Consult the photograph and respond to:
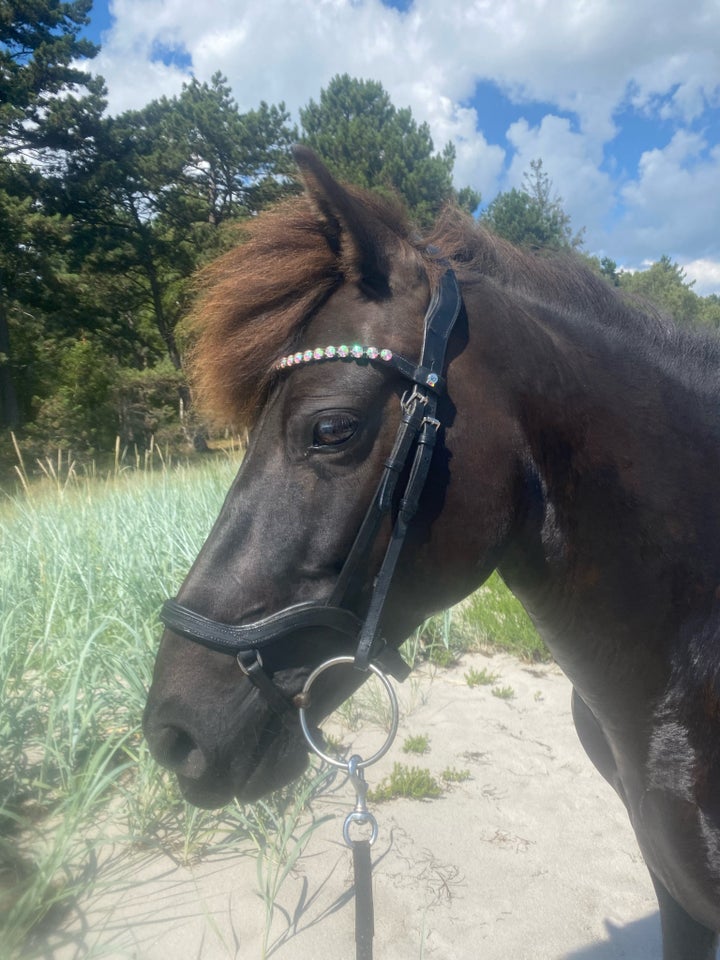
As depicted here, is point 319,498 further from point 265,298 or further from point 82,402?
point 82,402

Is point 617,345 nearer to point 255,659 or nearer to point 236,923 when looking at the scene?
point 255,659

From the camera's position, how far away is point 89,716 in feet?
8.89

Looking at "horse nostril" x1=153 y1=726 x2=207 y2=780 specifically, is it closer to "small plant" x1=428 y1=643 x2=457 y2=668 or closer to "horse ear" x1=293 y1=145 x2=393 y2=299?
"horse ear" x1=293 y1=145 x2=393 y2=299

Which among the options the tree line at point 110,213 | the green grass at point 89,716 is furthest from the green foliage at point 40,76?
the green grass at point 89,716

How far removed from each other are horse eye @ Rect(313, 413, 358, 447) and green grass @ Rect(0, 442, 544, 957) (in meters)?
1.83

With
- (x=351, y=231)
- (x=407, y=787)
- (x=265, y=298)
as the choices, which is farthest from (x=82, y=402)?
(x=351, y=231)

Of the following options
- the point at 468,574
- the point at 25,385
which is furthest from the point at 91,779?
the point at 25,385

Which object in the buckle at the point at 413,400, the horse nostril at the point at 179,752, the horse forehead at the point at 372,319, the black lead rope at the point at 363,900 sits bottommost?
the black lead rope at the point at 363,900

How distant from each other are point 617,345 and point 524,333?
0.30 metres

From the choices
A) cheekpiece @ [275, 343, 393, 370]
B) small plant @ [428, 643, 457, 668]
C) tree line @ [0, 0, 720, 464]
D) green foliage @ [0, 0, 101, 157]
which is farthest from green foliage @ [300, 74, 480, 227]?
cheekpiece @ [275, 343, 393, 370]

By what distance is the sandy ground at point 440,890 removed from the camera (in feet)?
7.29

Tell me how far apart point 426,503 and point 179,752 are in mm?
777

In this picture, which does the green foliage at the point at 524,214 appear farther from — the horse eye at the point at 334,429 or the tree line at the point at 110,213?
the horse eye at the point at 334,429

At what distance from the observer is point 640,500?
1.41 m
